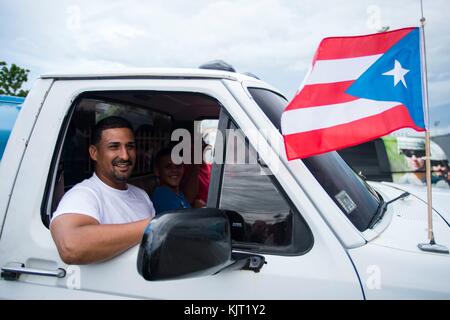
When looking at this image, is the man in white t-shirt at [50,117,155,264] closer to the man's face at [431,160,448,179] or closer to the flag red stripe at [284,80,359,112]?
the flag red stripe at [284,80,359,112]

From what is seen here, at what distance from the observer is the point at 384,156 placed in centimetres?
752

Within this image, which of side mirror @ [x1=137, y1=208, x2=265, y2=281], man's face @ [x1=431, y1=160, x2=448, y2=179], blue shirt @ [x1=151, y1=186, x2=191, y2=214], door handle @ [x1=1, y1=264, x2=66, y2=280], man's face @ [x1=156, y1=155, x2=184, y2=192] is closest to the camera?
side mirror @ [x1=137, y1=208, x2=265, y2=281]

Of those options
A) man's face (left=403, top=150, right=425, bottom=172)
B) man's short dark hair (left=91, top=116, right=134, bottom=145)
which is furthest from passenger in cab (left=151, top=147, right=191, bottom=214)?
man's face (left=403, top=150, right=425, bottom=172)

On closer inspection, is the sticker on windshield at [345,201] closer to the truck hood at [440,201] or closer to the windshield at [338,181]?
the windshield at [338,181]

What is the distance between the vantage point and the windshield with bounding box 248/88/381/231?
62.4 inches

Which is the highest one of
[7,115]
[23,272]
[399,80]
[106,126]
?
[7,115]

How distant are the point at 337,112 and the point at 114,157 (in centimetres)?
128

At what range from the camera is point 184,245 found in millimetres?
A: 1244

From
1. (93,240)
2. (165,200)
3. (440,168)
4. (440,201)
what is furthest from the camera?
(440,168)

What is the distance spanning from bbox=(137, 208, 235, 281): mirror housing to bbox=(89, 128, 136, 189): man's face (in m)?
0.93

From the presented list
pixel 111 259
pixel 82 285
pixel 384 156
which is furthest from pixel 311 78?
pixel 384 156

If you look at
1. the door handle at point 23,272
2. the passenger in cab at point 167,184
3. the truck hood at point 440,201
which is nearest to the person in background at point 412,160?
the truck hood at point 440,201

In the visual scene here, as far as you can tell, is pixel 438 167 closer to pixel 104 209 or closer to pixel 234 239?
pixel 234 239

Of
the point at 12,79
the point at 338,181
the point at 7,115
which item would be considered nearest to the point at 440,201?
the point at 338,181
